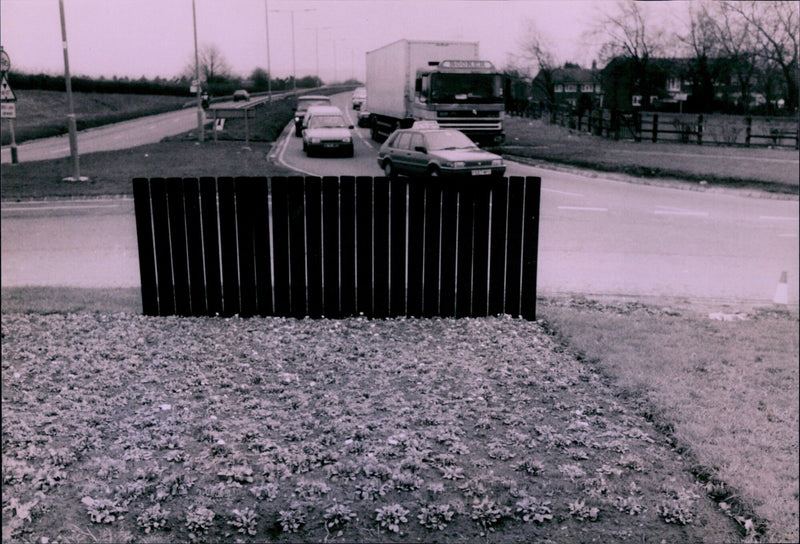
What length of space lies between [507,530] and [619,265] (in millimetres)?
6573

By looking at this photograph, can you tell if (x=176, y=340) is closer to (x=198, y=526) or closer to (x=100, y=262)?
(x=198, y=526)

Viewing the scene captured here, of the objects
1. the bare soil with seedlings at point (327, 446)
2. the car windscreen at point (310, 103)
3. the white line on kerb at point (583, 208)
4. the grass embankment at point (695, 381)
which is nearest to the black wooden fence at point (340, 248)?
the grass embankment at point (695, 381)

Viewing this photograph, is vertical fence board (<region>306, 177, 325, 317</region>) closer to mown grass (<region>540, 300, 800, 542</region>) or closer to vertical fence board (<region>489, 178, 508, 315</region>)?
vertical fence board (<region>489, 178, 508, 315</region>)

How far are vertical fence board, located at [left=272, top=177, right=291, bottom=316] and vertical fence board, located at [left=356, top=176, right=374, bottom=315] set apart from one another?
2.03ft

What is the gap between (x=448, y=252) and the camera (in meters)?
6.27

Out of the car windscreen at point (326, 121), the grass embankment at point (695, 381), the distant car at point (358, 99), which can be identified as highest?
the distant car at point (358, 99)

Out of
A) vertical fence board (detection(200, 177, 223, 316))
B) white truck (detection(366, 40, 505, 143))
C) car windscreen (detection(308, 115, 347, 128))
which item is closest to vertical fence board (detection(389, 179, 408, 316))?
vertical fence board (detection(200, 177, 223, 316))

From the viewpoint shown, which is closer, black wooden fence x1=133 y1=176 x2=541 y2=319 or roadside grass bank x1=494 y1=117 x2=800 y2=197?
black wooden fence x1=133 y1=176 x2=541 y2=319

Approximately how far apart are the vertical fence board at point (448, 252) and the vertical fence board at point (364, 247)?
0.63 metres

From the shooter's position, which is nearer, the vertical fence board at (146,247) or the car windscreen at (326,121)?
the vertical fence board at (146,247)

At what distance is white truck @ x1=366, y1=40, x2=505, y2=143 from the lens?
2197 cm

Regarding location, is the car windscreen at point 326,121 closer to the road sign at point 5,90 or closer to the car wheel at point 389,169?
the car wheel at point 389,169

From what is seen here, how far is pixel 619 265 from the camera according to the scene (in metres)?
9.12

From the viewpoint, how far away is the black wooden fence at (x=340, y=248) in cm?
619
